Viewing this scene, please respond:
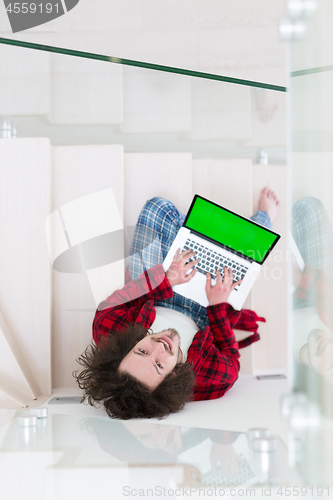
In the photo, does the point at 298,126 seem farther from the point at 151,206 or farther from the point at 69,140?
the point at 69,140

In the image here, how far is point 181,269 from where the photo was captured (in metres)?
1.30

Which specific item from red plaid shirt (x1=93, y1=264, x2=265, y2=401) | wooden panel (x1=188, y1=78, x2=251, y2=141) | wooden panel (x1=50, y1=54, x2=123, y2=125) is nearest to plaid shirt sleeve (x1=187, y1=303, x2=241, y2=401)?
red plaid shirt (x1=93, y1=264, x2=265, y2=401)

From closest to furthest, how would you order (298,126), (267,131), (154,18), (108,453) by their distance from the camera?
(298,126)
(108,453)
(267,131)
(154,18)

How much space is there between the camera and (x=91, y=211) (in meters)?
1.32

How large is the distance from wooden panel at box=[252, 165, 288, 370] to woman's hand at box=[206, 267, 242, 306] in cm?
24

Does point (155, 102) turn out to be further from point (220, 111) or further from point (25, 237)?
point (25, 237)

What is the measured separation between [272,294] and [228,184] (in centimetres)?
43

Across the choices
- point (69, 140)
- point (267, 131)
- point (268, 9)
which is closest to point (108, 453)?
point (69, 140)

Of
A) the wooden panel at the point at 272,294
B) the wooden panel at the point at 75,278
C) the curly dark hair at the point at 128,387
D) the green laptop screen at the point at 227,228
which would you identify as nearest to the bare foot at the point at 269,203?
the wooden panel at the point at 272,294

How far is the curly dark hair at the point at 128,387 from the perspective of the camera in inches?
38.3

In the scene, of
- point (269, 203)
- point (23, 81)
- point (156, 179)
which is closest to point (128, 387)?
point (156, 179)

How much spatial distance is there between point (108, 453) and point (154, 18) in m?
1.78

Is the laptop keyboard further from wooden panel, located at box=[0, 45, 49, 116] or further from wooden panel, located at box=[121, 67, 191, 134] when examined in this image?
wooden panel, located at box=[0, 45, 49, 116]

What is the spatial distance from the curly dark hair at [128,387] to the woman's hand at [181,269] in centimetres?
24
